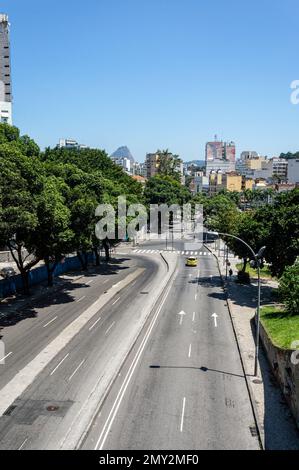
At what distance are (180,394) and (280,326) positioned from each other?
10278 mm

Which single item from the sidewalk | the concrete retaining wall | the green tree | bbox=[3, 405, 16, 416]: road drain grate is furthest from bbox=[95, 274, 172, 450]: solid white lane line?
the green tree

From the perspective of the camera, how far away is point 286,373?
2405 centimetres

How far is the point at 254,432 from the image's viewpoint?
20.9 metres

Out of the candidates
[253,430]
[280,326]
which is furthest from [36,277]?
[253,430]

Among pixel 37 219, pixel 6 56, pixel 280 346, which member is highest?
pixel 6 56

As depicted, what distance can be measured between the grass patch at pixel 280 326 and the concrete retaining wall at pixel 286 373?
0.51 metres

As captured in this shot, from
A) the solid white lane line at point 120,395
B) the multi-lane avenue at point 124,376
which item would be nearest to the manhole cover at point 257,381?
the multi-lane avenue at point 124,376

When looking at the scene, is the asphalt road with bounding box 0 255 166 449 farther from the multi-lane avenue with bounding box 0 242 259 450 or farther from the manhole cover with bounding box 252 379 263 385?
the manhole cover with bounding box 252 379 263 385

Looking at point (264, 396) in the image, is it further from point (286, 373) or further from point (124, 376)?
point (124, 376)

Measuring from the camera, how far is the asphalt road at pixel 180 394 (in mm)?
20156

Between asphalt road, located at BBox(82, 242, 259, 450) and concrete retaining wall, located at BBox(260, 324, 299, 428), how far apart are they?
2.11m
